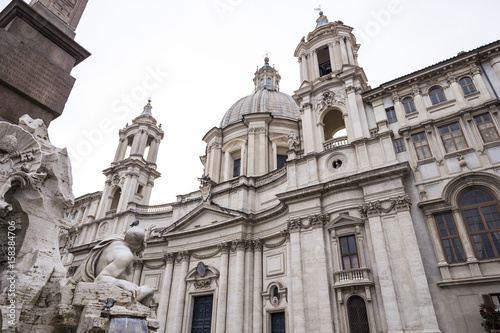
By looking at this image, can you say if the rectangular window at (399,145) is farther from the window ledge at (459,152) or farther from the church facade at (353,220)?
the window ledge at (459,152)

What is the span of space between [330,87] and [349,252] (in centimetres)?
1128

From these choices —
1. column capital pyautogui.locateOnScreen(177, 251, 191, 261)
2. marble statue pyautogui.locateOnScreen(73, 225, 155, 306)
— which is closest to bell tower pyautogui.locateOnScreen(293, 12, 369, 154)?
column capital pyautogui.locateOnScreen(177, 251, 191, 261)

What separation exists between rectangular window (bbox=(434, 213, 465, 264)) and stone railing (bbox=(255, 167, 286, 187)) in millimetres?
10052

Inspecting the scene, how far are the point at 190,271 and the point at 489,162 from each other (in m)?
18.9

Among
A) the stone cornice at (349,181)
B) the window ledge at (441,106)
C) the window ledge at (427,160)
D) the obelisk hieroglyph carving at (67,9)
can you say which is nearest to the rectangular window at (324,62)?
the window ledge at (441,106)

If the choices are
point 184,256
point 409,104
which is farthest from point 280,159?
point 409,104

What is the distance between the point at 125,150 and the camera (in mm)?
34438

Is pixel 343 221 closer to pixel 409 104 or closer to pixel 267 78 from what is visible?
pixel 409 104

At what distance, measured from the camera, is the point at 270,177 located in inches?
914

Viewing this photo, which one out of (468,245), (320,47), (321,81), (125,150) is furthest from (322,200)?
(125,150)

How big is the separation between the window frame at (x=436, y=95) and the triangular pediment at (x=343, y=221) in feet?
25.7

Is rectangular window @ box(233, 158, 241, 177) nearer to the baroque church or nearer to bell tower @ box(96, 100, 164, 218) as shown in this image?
the baroque church

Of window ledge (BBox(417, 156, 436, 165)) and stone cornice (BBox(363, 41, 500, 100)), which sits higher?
stone cornice (BBox(363, 41, 500, 100))

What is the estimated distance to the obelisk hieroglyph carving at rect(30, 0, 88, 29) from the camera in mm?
7645
